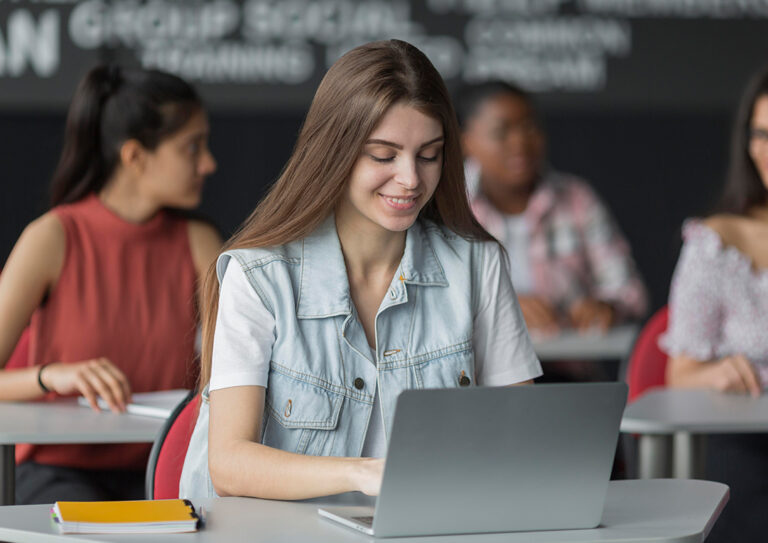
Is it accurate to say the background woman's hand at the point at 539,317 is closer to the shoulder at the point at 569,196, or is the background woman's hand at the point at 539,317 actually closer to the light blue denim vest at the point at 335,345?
the shoulder at the point at 569,196

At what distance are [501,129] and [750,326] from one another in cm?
181

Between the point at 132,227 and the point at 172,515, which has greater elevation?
the point at 132,227

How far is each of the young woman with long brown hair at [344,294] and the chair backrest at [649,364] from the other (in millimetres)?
1090

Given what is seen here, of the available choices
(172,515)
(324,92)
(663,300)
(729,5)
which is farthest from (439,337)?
(663,300)

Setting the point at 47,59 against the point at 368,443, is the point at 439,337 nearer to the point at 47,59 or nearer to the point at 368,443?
the point at 368,443

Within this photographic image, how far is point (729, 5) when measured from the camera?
15.2 feet

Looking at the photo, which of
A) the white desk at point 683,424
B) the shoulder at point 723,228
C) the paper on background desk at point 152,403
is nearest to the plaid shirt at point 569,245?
the shoulder at point 723,228

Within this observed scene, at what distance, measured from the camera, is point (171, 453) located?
1819 millimetres

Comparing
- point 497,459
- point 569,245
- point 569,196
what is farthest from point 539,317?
point 497,459

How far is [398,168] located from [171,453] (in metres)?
0.58

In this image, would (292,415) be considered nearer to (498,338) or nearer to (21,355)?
(498,338)

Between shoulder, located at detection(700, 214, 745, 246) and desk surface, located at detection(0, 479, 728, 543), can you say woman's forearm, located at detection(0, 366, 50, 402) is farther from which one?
shoulder, located at detection(700, 214, 745, 246)

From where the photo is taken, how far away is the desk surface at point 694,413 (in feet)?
6.86

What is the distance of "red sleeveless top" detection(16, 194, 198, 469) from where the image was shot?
2.48m
